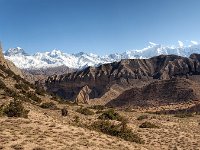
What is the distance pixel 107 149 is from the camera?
842 inches

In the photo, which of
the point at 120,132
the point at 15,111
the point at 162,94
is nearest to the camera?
the point at 120,132

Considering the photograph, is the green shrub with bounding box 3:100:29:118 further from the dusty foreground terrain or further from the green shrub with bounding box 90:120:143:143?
the green shrub with bounding box 90:120:143:143

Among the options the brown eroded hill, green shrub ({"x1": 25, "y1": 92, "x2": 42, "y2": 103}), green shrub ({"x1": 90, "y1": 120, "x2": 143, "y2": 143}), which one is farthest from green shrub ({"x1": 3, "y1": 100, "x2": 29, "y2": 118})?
the brown eroded hill

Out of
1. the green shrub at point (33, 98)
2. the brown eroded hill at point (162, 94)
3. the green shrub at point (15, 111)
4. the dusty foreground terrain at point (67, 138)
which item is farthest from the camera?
the brown eroded hill at point (162, 94)

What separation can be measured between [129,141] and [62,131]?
486 cm

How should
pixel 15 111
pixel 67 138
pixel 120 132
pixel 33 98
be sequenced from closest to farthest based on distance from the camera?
1. pixel 67 138
2. pixel 120 132
3. pixel 15 111
4. pixel 33 98

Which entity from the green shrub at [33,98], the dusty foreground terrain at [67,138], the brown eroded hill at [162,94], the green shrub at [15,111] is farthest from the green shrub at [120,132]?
the brown eroded hill at [162,94]

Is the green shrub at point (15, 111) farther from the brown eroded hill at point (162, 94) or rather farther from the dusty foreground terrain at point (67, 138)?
the brown eroded hill at point (162, 94)

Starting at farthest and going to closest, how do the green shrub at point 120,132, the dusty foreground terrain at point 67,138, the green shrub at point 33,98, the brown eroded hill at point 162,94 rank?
the brown eroded hill at point 162,94, the green shrub at point 33,98, the green shrub at point 120,132, the dusty foreground terrain at point 67,138

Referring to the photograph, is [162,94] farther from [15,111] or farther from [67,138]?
[67,138]

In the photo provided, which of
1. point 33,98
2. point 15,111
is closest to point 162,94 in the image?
point 33,98

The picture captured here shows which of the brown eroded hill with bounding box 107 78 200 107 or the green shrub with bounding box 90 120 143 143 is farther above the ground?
the brown eroded hill with bounding box 107 78 200 107

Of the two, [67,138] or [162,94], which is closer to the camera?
[67,138]

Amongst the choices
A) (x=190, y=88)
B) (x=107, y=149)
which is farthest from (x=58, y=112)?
(x=190, y=88)
